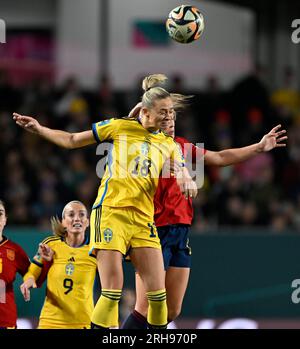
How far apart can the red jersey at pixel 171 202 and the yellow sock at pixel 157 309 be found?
2.79ft

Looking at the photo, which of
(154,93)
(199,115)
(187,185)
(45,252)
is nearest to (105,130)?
(154,93)

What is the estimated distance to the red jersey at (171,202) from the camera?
Answer: 815 centimetres

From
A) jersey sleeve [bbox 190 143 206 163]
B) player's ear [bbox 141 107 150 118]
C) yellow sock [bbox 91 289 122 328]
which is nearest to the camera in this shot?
yellow sock [bbox 91 289 122 328]

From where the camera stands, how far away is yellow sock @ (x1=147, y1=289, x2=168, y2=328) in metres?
7.42

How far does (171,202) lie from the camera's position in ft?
26.9

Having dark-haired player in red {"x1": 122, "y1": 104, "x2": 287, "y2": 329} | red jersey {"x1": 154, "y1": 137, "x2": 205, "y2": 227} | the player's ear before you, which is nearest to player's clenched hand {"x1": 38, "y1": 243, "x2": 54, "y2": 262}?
dark-haired player in red {"x1": 122, "y1": 104, "x2": 287, "y2": 329}

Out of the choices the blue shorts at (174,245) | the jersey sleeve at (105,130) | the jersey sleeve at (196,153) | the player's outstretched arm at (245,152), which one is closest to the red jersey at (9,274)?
the blue shorts at (174,245)

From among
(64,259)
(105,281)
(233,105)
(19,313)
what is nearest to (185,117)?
(233,105)

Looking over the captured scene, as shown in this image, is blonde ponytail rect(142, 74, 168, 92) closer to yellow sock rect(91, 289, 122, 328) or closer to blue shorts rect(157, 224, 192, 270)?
blue shorts rect(157, 224, 192, 270)

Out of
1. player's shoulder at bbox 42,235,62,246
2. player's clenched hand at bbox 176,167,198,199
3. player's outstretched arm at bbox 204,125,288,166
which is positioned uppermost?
player's outstretched arm at bbox 204,125,288,166

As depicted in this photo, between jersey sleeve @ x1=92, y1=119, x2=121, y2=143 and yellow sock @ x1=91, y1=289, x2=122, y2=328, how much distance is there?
3.72 feet

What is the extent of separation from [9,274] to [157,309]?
4.70ft

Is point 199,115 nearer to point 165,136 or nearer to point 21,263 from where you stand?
point 21,263

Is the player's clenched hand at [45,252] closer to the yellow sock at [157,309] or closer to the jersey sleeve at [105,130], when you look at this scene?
the yellow sock at [157,309]
